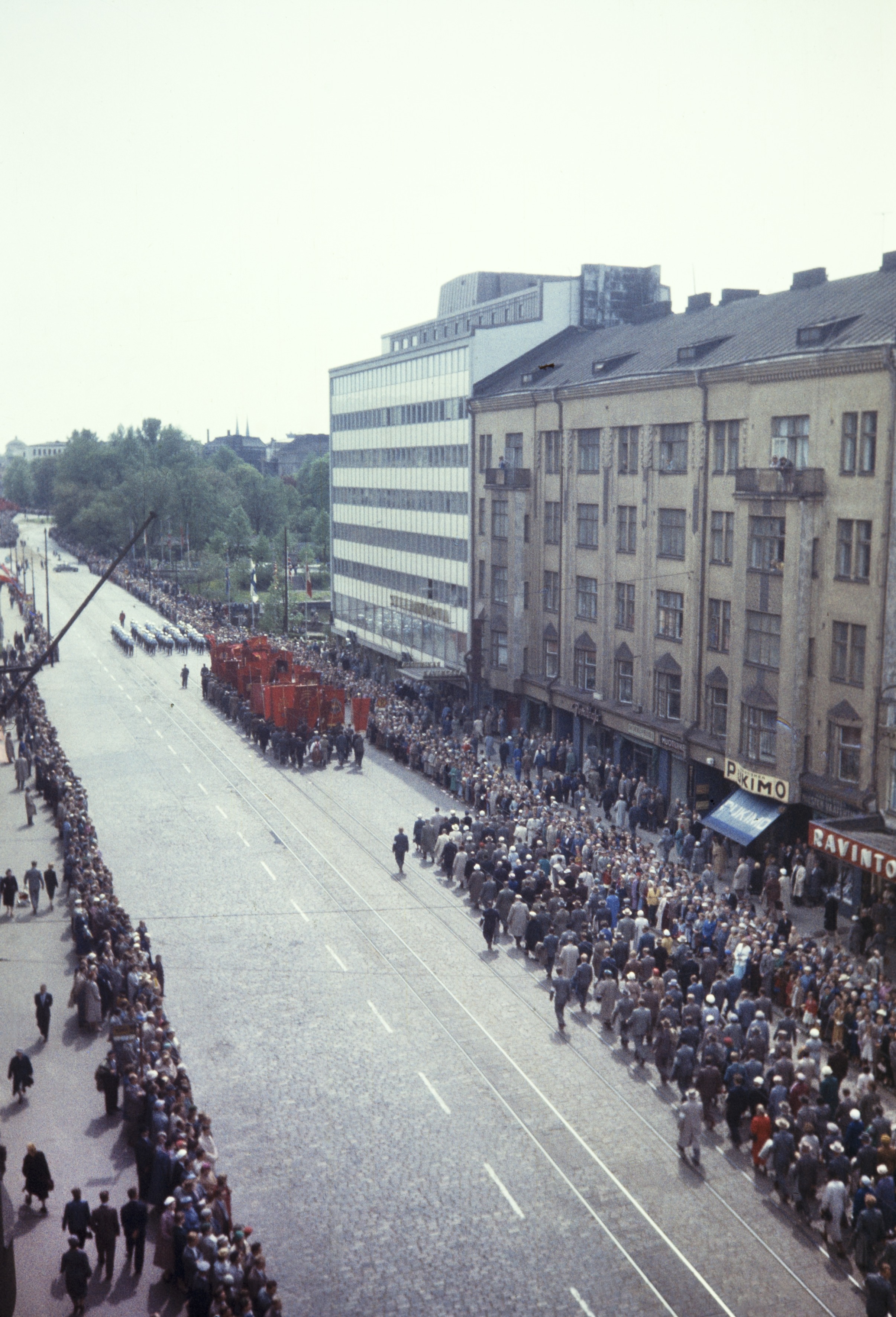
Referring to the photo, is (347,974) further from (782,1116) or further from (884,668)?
(884,668)

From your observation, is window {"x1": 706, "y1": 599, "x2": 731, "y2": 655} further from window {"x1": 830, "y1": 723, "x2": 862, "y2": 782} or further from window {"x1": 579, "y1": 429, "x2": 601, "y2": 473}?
window {"x1": 579, "y1": 429, "x2": 601, "y2": 473}

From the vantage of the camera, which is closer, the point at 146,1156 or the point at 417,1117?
the point at 146,1156

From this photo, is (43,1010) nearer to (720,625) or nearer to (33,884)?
(33,884)

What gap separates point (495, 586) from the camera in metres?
60.2

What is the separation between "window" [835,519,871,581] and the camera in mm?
34156

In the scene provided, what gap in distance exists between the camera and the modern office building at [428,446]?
208 ft

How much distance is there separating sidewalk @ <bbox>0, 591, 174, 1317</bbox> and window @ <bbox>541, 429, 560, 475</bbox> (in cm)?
2908

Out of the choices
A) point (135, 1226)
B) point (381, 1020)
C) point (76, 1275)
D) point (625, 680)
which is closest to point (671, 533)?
point (625, 680)

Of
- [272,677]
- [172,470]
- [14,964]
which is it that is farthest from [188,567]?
[14,964]

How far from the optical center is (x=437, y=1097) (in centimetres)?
2305

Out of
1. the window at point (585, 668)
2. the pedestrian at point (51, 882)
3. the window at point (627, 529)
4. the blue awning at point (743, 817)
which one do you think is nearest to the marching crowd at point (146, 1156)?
the pedestrian at point (51, 882)

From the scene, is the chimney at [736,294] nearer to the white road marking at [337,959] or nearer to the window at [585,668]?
the window at [585,668]

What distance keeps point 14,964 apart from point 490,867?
12.0 meters

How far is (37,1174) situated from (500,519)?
1742 inches
